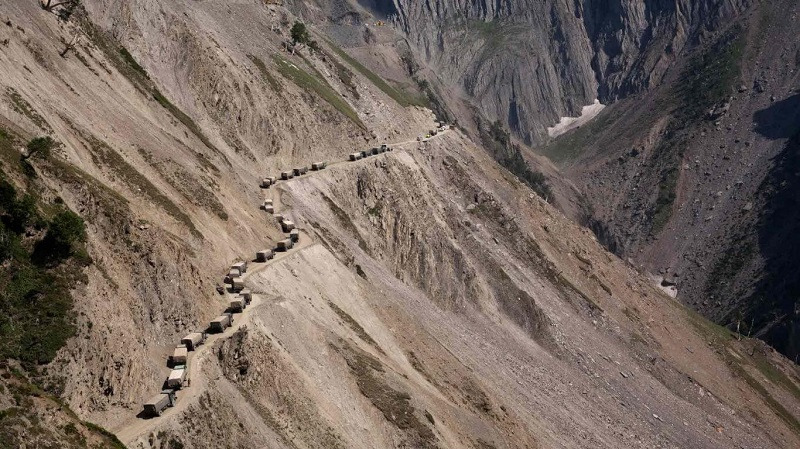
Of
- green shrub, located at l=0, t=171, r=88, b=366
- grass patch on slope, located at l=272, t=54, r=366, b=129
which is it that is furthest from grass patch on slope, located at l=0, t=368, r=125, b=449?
grass patch on slope, located at l=272, t=54, r=366, b=129

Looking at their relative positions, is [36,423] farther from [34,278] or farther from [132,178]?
[132,178]

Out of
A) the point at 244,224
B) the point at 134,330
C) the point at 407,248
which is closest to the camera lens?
the point at 134,330

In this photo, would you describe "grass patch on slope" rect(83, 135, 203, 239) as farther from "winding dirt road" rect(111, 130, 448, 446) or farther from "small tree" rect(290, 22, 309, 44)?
"small tree" rect(290, 22, 309, 44)

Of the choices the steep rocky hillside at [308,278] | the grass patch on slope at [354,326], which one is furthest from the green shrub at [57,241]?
the grass patch on slope at [354,326]

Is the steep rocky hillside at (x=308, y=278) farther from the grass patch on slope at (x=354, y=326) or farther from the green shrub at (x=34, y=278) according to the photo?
the green shrub at (x=34, y=278)

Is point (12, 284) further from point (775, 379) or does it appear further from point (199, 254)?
point (775, 379)

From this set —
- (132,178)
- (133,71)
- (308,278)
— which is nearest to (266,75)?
(133,71)

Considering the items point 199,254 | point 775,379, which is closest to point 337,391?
point 199,254
